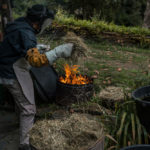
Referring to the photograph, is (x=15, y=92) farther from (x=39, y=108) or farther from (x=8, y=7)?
(x=8, y=7)

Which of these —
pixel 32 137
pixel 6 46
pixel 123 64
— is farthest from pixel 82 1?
pixel 32 137

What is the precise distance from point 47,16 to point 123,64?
3.65m

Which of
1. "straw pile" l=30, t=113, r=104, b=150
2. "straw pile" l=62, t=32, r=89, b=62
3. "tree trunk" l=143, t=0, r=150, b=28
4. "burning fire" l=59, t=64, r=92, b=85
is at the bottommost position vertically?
Result: "tree trunk" l=143, t=0, r=150, b=28

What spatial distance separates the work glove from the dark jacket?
27 centimetres

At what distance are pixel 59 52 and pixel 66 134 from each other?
1614 millimetres

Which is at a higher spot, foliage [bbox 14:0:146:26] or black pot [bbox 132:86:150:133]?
black pot [bbox 132:86:150:133]

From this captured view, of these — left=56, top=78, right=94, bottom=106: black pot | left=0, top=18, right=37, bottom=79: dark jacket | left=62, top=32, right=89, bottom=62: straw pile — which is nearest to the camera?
left=0, top=18, right=37, bottom=79: dark jacket

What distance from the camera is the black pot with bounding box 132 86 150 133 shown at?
3.12 m

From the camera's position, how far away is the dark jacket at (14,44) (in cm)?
358

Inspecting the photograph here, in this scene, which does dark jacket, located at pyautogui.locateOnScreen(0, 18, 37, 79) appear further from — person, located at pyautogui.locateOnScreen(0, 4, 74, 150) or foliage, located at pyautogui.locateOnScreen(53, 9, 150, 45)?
foliage, located at pyautogui.locateOnScreen(53, 9, 150, 45)

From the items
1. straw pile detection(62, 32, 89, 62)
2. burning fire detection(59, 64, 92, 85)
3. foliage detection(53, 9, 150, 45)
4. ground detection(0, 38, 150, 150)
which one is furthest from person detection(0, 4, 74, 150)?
foliage detection(53, 9, 150, 45)

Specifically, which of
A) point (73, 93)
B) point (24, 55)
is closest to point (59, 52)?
point (24, 55)

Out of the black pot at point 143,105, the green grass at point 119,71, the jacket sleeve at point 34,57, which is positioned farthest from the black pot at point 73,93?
the black pot at point 143,105

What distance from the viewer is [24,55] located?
11.8 feet
